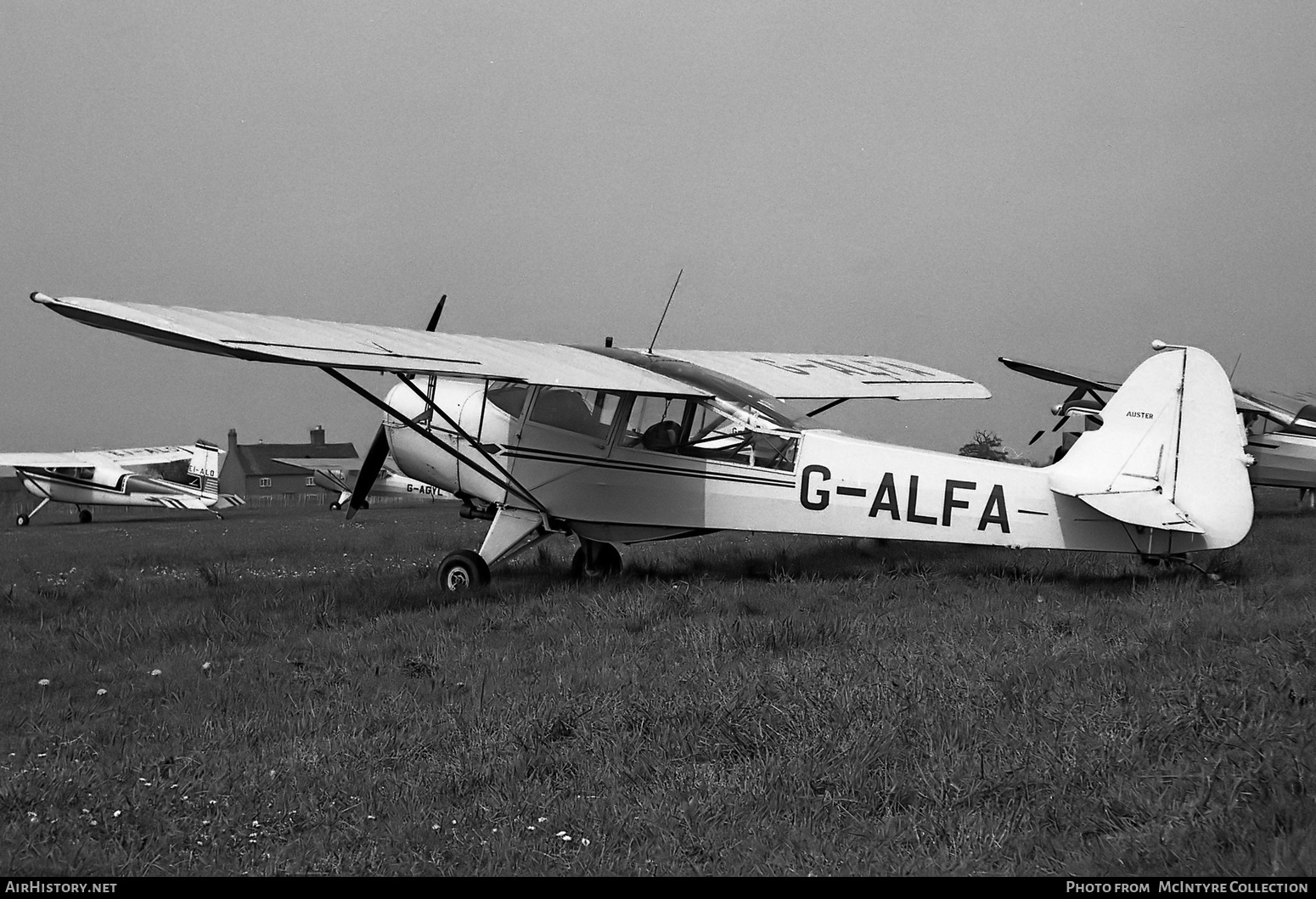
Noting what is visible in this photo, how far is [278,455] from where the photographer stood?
9094 cm

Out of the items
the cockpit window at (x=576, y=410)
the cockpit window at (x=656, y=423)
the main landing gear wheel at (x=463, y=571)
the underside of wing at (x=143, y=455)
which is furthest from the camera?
the underside of wing at (x=143, y=455)

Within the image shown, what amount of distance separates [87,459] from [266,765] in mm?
44850

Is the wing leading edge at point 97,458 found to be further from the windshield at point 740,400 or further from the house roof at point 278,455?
the windshield at point 740,400

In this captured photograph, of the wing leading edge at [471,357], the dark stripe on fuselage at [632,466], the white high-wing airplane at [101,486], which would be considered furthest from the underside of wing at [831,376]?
the white high-wing airplane at [101,486]

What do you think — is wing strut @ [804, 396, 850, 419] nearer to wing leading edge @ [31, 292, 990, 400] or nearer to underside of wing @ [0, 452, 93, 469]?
wing leading edge @ [31, 292, 990, 400]

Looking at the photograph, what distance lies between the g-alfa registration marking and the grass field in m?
0.79

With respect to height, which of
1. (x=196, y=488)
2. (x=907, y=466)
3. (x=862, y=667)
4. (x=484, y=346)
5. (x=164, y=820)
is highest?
(x=484, y=346)

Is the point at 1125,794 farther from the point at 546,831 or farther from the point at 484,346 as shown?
the point at 484,346

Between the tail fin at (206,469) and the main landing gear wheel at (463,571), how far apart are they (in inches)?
1393

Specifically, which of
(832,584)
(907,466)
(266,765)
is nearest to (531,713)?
(266,765)

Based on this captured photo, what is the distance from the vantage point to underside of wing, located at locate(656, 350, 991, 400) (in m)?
11.2

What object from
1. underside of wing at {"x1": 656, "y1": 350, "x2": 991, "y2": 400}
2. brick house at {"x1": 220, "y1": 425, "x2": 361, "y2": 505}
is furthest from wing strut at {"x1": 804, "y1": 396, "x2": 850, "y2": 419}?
brick house at {"x1": 220, "y1": 425, "x2": 361, "y2": 505}

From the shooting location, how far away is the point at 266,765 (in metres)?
4.10

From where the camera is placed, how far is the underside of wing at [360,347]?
7.26 meters
